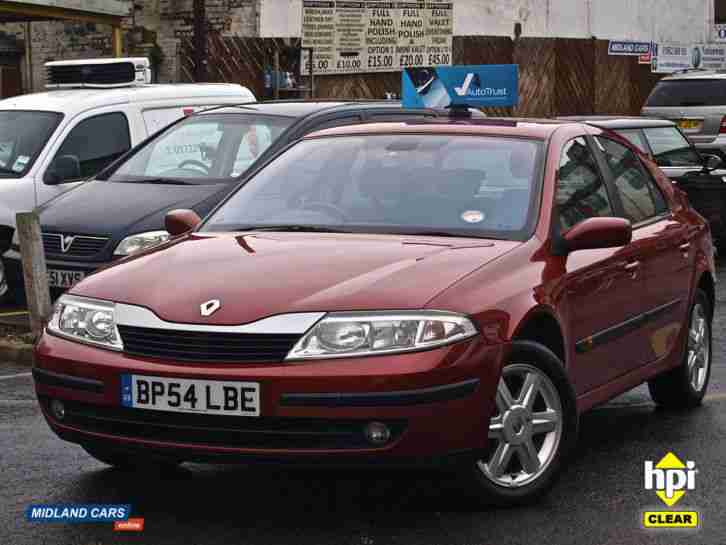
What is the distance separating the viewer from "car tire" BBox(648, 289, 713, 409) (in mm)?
7969

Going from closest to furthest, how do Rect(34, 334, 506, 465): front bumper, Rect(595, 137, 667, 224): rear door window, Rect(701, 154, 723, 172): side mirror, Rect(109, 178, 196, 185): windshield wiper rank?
Rect(34, 334, 506, 465): front bumper
Rect(595, 137, 667, 224): rear door window
Rect(109, 178, 196, 185): windshield wiper
Rect(701, 154, 723, 172): side mirror

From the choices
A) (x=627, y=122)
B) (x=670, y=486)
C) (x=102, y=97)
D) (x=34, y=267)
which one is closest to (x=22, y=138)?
(x=102, y=97)

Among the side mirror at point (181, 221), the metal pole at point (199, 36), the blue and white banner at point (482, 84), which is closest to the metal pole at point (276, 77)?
the metal pole at point (199, 36)

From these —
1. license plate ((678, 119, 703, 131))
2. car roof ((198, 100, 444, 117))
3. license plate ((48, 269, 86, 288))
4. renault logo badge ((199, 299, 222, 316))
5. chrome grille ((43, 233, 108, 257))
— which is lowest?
license plate ((678, 119, 703, 131))

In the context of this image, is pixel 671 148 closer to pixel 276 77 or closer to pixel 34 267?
pixel 34 267

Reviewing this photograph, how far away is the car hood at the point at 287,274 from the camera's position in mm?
5512

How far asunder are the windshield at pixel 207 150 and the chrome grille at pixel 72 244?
2.91 ft

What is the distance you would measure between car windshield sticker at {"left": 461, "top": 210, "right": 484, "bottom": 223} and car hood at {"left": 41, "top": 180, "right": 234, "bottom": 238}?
14.7 feet

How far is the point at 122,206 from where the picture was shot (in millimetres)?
10961

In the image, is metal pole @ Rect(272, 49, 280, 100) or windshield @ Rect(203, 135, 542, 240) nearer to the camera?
windshield @ Rect(203, 135, 542, 240)

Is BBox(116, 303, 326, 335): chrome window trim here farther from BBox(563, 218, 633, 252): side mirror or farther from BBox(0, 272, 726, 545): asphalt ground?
BBox(563, 218, 633, 252): side mirror

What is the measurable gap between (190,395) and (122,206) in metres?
5.68

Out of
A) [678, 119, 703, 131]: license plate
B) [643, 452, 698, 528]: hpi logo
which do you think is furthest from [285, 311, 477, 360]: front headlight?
[678, 119, 703, 131]: license plate

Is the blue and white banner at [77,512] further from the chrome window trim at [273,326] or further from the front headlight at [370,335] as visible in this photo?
the front headlight at [370,335]
